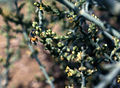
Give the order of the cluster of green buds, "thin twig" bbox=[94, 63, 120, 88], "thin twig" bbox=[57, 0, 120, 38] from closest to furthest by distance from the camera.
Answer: "thin twig" bbox=[94, 63, 120, 88] < "thin twig" bbox=[57, 0, 120, 38] < the cluster of green buds

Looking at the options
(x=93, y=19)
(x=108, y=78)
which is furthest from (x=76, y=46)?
(x=108, y=78)

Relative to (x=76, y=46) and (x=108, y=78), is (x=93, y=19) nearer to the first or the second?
(x=76, y=46)

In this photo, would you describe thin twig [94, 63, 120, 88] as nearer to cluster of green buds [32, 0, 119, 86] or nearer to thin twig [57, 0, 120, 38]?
thin twig [57, 0, 120, 38]

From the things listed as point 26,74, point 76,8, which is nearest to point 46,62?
point 26,74

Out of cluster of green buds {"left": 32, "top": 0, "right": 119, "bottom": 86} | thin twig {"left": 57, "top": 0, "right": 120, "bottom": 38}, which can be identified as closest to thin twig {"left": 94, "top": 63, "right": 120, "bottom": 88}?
thin twig {"left": 57, "top": 0, "right": 120, "bottom": 38}

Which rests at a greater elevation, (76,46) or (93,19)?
(93,19)

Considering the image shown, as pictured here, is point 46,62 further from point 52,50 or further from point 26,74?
point 52,50

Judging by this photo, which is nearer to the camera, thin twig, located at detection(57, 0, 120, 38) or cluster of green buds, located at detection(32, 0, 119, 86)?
thin twig, located at detection(57, 0, 120, 38)

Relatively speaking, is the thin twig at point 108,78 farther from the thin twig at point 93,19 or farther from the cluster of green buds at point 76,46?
the cluster of green buds at point 76,46

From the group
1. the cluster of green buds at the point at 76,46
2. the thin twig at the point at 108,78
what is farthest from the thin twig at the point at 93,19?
the thin twig at the point at 108,78

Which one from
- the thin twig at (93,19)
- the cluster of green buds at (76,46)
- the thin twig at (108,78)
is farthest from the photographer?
the cluster of green buds at (76,46)

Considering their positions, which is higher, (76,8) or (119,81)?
(76,8)
